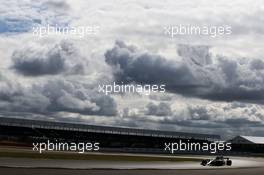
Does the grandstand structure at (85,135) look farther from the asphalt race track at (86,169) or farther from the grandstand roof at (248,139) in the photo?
the asphalt race track at (86,169)

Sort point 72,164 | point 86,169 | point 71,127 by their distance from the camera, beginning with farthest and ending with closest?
point 71,127 < point 72,164 < point 86,169

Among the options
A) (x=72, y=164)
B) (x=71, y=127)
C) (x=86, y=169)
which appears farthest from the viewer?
(x=71, y=127)

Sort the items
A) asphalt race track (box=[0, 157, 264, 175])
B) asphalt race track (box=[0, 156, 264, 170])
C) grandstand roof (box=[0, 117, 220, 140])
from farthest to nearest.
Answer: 1. grandstand roof (box=[0, 117, 220, 140])
2. asphalt race track (box=[0, 156, 264, 170])
3. asphalt race track (box=[0, 157, 264, 175])

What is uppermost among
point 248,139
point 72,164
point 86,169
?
point 86,169

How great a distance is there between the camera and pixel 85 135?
497 feet

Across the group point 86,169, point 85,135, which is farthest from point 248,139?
point 86,169

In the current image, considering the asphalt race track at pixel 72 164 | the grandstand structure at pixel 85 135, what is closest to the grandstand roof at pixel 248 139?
the grandstand structure at pixel 85 135

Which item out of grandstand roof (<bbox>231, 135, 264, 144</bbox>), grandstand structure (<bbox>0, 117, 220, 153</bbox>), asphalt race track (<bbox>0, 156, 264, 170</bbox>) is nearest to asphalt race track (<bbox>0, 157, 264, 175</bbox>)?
asphalt race track (<bbox>0, 156, 264, 170</bbox>)

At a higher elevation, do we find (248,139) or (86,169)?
(86,169)

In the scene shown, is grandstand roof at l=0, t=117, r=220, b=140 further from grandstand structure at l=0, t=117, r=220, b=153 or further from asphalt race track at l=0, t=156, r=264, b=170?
asphalt race track at l=0, t=156, r=264, b=170

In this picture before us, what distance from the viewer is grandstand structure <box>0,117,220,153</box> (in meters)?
140

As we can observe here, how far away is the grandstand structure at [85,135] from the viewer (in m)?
140

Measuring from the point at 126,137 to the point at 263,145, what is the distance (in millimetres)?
48423

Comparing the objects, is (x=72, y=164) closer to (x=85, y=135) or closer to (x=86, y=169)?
(x=86, y=169)
